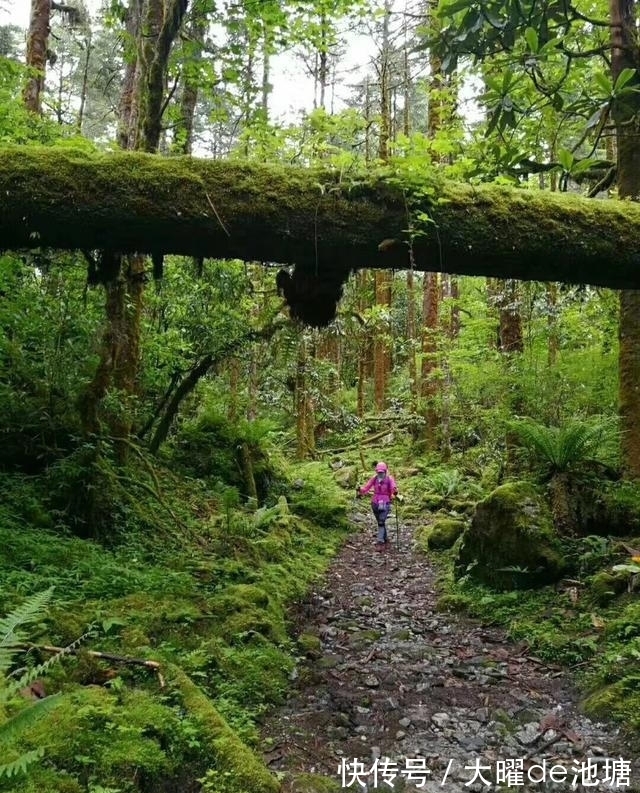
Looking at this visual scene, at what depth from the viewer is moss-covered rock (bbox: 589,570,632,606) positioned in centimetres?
623

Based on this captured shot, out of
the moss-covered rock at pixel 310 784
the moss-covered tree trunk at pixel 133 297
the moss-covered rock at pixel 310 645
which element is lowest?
the moss-covered rock at pixel 310 645

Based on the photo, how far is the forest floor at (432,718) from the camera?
3.99 m

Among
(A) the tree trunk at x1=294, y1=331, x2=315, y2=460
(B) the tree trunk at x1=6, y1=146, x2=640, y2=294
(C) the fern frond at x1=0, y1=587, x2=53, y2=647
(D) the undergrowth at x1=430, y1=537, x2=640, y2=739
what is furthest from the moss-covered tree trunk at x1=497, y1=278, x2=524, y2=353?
(C) the fern frond at x1=0, y1=587, x2=53, y2=647

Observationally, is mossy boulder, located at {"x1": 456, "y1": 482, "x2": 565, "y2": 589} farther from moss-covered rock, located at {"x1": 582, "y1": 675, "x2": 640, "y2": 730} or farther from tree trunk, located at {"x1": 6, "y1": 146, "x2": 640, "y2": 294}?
tree trunk, located at {"x1": 6, "y1": 146, "x2": 640, "y2": 294}

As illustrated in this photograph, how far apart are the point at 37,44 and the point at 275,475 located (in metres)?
10.3

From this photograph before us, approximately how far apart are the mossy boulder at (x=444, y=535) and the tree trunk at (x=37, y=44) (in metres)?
11.3

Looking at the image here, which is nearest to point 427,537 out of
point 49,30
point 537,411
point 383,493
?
point 383,493

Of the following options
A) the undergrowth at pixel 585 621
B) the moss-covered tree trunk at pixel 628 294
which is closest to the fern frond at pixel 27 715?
the undergrowth at pixel 585 621

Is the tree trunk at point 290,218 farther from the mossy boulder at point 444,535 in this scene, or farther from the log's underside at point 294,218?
the mossy boulder at point 444,535

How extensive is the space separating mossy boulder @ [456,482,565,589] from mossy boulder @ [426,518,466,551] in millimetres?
2254

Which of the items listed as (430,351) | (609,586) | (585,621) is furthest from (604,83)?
(430,351)

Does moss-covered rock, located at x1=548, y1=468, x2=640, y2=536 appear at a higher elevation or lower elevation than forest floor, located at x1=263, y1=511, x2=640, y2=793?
higher

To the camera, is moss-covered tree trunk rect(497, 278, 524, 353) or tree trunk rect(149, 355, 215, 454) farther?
moss-covered tree trunk rect(497, 278, 524, 353)

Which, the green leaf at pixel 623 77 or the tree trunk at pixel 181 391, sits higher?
the green leaf at pixel 623 77
